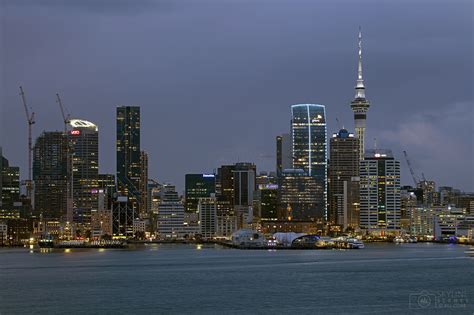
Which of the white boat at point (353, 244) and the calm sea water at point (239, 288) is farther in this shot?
the white boat at point (353, 244)

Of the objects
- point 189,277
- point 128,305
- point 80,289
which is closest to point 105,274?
point 189,277

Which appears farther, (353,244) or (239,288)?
(353,244)

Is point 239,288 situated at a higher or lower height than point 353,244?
lower

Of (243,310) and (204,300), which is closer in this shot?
(243,310)

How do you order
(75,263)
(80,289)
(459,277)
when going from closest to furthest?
(80,289)
(459,277)
(75,263)

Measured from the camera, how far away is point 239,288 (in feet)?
251

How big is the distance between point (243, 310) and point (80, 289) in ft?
61.2

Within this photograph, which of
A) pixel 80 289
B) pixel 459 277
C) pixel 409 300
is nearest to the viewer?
pixel 409 300

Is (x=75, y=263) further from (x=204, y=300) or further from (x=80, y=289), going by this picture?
(x=204, y=300)

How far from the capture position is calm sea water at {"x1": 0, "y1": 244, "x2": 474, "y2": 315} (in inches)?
2469

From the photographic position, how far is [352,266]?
10619 centimetres

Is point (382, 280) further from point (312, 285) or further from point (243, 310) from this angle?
point (243, 310)

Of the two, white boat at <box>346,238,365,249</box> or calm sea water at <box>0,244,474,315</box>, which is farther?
white boat at <box>346,238,365,249</box>

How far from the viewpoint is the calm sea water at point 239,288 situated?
62719 millimetres
